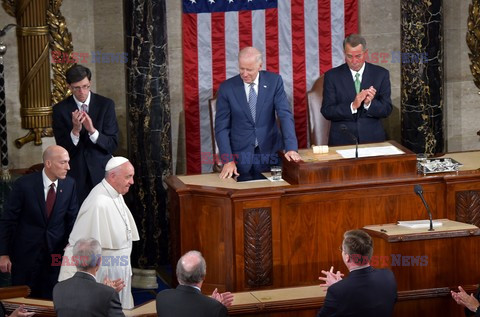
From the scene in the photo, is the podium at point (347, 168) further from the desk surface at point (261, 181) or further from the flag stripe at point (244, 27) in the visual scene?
the flag stripe at point (244, 27)

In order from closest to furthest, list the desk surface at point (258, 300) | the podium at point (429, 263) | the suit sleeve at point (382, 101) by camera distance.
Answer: the desk surface at point (258, 300)
the podium at point (429, 263)
the suit sleeve at point (382, 101)

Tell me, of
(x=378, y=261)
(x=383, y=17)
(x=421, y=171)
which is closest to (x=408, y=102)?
(x=383, y=17)

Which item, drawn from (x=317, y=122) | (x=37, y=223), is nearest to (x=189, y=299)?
(x=37, y=223)

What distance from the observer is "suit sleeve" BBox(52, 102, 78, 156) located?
9.90 meters

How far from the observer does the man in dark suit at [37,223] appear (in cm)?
850

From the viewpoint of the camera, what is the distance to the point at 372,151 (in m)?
9.62

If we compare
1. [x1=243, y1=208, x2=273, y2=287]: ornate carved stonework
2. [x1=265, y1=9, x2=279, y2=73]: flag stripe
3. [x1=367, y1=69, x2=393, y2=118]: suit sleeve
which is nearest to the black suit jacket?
[x1=243, y1=208, x2=273, y2=287]: ornate carved stonework

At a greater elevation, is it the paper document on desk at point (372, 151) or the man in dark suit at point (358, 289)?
the paper document on desk at point (372, 151)

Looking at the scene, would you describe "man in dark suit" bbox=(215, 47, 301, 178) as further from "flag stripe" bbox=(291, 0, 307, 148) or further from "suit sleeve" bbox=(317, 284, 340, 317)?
"suit sleeve" bbox=(317, 284, 340, 317)

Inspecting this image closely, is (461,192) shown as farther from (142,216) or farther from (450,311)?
(142,216)

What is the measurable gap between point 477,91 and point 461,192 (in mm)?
3216

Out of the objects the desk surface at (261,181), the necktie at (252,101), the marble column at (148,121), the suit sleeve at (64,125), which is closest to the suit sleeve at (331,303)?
the desk surface at (261,181)

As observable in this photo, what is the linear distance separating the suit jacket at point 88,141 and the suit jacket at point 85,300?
3.37m

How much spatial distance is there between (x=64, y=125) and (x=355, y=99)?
2.81 metres
